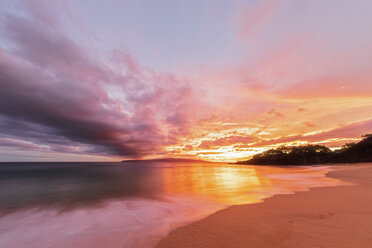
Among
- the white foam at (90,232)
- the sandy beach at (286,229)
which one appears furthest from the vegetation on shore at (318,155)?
the white foam at (90,232)

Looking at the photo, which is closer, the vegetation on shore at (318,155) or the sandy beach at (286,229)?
the sandy beach at (286,229)

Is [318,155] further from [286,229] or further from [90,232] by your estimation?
[90,232]

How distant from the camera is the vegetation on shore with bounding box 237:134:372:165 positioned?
1955 inches

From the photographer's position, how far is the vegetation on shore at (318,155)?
163ft

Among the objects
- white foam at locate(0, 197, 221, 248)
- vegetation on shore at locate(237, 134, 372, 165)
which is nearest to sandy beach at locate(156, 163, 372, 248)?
white foam at locate(0, 197, 221, 248)

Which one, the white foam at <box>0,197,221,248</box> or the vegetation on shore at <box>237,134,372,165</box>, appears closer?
the white foam at <box>0,197,221,248</box>

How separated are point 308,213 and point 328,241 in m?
2.44

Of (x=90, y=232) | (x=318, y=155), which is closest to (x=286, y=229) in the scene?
(x=90, y=232)

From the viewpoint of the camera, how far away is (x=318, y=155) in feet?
260

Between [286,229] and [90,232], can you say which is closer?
[286,229]

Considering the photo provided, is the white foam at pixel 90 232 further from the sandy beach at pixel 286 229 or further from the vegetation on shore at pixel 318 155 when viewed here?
the vegetation on shore at pixel 318 155

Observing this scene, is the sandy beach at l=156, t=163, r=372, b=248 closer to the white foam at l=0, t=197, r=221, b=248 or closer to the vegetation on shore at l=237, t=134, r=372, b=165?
the white foam at l=0, t=197, r=221, b=248

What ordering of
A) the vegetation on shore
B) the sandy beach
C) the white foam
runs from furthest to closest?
the vegetation on shore
the white foam
the sandy beach

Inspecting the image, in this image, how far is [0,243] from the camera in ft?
20.7
